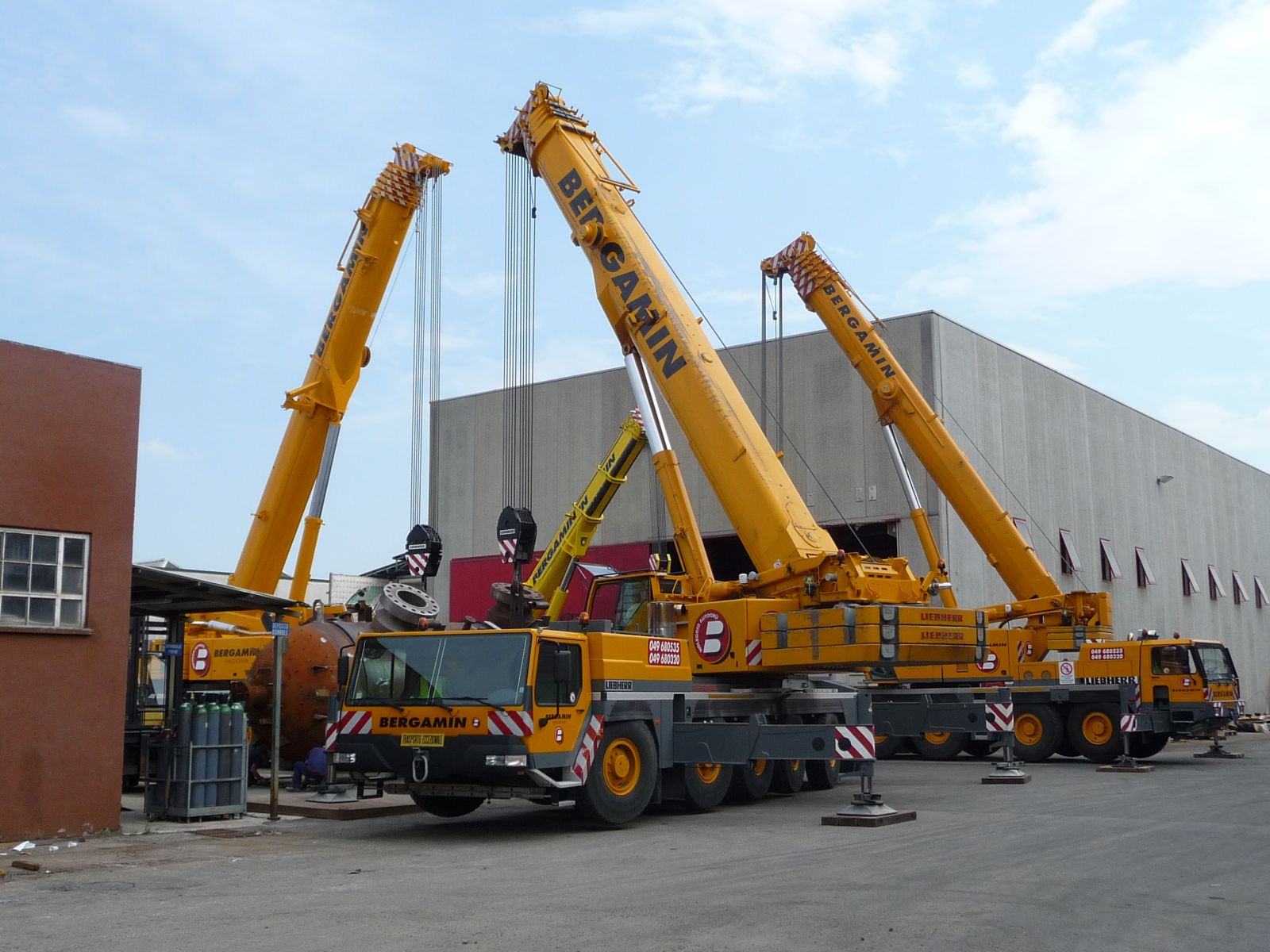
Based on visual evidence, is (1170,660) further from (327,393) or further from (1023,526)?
(327,393)

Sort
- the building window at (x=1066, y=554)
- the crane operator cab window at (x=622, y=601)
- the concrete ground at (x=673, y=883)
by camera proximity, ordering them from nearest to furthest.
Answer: the concrete ground at (x=673, y=883), the crane operator cab window at (x=622, y=601), the building window at (x=1066, y=554)

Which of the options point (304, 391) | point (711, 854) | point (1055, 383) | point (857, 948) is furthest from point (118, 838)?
point (1055, 383)

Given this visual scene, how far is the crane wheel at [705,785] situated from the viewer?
1514cm

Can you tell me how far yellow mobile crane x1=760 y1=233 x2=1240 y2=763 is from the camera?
23844 mm

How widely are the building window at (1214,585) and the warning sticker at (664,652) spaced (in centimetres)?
3712

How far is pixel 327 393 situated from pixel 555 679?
11.1 m

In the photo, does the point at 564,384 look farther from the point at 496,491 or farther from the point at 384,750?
the point at 384,750

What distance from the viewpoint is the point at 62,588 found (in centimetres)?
1286

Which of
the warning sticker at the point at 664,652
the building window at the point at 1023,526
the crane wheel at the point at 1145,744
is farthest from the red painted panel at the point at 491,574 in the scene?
the warning sticker at the point at 664,652

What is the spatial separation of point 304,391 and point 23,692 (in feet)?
34.1

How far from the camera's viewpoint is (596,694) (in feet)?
44.4

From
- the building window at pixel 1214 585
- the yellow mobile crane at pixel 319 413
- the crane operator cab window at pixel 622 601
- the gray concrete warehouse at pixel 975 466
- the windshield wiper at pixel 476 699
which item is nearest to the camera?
the windshield wiper at pixel 476 699

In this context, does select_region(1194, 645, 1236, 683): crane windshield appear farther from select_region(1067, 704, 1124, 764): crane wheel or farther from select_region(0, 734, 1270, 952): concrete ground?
select_region(0, 734, 1270, 952): concrete ground

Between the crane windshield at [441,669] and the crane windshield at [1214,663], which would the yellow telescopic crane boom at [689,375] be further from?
the crane windshield at [1214,663]
